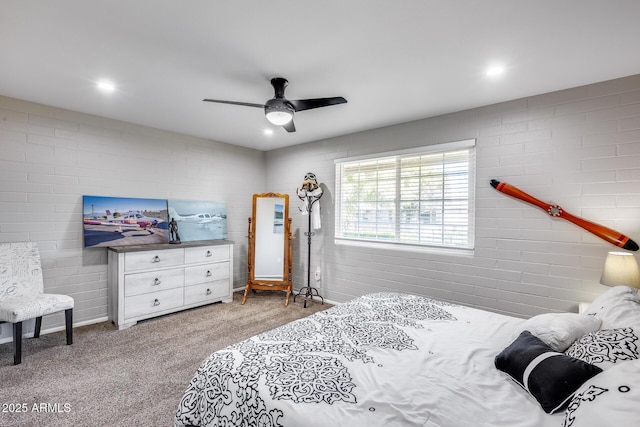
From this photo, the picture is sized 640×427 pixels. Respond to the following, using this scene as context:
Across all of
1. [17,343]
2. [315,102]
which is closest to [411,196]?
[315,102]

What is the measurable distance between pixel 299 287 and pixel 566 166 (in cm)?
383

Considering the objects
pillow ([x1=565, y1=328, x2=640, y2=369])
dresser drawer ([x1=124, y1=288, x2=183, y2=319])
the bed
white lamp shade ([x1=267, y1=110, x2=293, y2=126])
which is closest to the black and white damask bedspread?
the bed

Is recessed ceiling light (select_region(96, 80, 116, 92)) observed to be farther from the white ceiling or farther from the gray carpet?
the gray carpet

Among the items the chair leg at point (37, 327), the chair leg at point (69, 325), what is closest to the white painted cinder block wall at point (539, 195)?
the chair leg at point (69, 325)

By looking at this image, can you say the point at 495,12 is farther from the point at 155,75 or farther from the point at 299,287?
the point at 299,287

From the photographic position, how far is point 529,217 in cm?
289

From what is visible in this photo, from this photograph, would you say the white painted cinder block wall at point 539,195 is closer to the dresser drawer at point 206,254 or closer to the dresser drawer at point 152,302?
the dresser drawer at point 206,254

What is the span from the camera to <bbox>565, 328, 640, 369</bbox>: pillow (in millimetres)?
1208

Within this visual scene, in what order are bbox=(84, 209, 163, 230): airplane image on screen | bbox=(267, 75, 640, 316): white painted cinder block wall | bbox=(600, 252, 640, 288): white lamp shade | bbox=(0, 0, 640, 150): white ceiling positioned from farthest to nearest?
bbox=(84, 209, 163, 230): airplane image on screen, bbox=(267, 75, 640, 316): white painted cinder block wall, bbox=(600, 252, 640, 288): white lamp shade, bbox=(0, 0, 640, 150): white ceiling

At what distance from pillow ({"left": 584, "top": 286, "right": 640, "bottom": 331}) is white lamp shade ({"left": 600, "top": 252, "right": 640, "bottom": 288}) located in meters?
0.50

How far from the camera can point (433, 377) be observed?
141cm

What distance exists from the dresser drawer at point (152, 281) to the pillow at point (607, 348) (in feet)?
13.2

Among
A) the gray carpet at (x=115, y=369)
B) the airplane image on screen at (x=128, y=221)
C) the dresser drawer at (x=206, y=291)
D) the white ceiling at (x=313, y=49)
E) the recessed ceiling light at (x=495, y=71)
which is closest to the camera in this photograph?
the white ceiling at (x=313, y=49)

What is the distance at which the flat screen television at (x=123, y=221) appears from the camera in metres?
3.58
